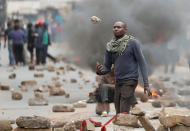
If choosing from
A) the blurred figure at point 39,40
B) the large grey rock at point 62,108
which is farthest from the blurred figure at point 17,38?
the large grey rock at point 62,108

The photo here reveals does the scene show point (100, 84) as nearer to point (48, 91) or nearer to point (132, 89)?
point (132, 89)

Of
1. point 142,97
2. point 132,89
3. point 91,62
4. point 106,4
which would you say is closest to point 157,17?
point 106,4

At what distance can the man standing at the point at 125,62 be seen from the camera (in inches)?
252

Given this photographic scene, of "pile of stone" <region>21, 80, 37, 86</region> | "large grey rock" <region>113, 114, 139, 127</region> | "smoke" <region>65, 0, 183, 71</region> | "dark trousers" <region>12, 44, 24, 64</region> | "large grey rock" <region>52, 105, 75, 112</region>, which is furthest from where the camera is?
"dark trousers" <region>12, 44, 24, 64</region>

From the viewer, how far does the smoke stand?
19.0 metres

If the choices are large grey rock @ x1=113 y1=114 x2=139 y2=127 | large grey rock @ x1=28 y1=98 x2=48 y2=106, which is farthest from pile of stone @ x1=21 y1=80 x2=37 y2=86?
large grey rock @ x1=113 y1=114 x2=139 y2=127

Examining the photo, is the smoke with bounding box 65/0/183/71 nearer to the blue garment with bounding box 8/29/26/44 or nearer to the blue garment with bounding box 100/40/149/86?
the blue garment with bounding box 8/29/26/44

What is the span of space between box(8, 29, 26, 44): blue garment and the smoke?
172 cm

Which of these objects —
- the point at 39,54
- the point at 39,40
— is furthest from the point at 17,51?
the point at 39,54

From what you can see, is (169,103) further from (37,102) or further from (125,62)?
(125,62)

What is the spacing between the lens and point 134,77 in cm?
652

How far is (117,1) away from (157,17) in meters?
1.51

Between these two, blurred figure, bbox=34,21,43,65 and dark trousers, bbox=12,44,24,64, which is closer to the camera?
dark trousers, bbox=12,44,24,64

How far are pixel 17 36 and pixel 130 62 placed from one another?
14255 millimetres
